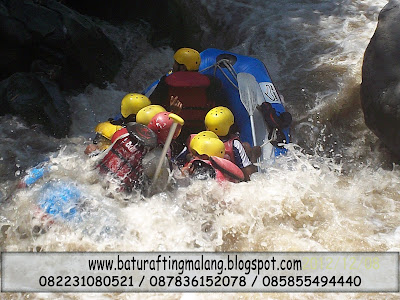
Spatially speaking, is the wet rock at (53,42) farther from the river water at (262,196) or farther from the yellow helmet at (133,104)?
the yellow helmet at (133,104)

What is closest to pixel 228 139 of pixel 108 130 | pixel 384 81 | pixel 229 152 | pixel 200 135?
pixel 229 152

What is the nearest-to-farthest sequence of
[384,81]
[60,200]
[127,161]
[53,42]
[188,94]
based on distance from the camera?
[60,200], [127,161], [384,81], [188,94], [53,42]

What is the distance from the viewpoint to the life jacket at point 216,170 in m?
3.47

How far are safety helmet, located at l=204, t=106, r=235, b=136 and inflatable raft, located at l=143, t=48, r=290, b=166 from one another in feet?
1.14

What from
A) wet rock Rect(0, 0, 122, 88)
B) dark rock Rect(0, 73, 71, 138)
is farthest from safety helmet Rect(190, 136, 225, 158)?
wet rock Rect(0, 0, 122, 88)

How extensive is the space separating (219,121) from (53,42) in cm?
248

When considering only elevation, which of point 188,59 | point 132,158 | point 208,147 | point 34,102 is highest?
point 188,59

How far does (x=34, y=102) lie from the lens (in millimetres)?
4559

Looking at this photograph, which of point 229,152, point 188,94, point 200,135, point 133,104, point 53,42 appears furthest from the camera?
point 53,42

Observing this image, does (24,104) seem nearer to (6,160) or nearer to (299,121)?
(6,160)

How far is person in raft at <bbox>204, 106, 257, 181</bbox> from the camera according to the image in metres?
3.79

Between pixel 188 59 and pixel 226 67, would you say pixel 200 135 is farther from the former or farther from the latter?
pixel 226 67

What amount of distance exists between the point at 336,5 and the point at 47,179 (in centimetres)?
548

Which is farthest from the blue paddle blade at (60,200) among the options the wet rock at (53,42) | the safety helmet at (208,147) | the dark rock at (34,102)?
the wet rock at (53,42)
